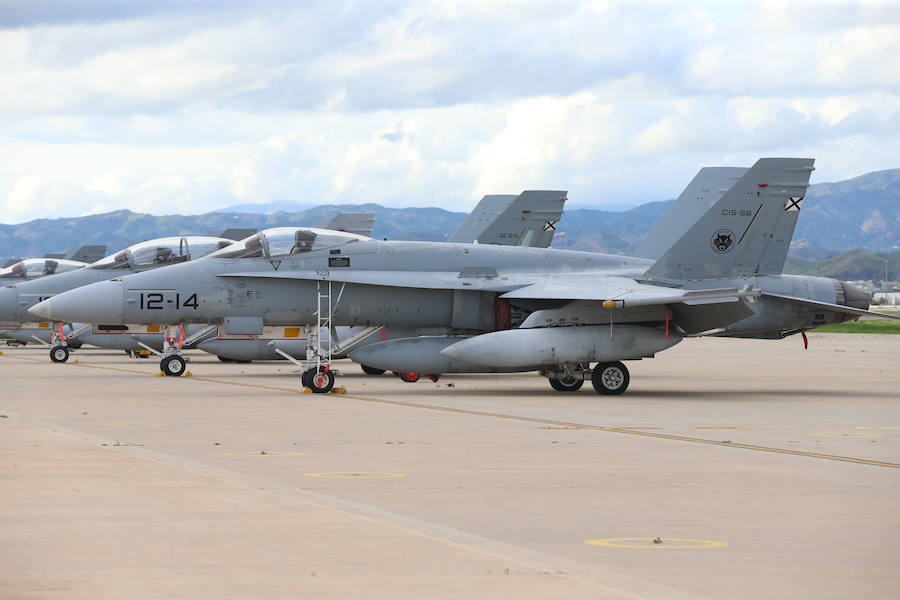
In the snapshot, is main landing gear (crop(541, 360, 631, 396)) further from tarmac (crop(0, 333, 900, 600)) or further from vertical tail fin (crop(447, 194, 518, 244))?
vertical tail fin (crop(447, 194, 518, 244))

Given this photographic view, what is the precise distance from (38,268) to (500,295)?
71.9 ft

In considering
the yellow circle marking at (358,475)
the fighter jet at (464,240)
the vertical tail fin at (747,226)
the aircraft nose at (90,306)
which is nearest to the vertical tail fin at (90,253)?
the fighter jet at (464,240)

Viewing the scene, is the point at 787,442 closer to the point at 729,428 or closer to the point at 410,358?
the point at 729,428

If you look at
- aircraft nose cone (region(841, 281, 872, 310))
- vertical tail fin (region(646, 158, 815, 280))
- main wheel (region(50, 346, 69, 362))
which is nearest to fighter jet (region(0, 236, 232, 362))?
main wheel (region(50, 346, 69, 362))

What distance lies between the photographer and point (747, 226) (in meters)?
22.5

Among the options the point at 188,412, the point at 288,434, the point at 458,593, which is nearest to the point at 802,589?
the point at 458,593

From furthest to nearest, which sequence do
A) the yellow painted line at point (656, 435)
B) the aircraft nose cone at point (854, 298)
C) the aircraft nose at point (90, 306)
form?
the aircraft nose cone at point (854, 298), the aircraft nose at point (90, 306), the yellow painted line at point (656, 435)

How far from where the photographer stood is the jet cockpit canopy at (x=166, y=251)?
26.9 m

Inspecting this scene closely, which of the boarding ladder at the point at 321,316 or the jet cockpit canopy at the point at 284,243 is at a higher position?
the jet cockpit canopy at the point at 284,243

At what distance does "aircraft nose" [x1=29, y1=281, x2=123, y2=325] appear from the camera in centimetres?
2177

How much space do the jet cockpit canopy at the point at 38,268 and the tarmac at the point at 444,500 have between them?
20494 mm

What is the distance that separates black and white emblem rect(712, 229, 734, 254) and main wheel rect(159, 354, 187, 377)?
11509mm

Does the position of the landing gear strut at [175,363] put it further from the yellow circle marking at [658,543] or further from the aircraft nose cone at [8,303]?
the yellow circle marking at [658,543]

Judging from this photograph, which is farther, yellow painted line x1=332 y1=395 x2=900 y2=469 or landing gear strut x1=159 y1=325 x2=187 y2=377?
landing gear strut x1=159 y1=325 x2=187 y2=377
